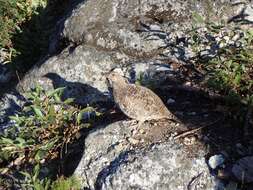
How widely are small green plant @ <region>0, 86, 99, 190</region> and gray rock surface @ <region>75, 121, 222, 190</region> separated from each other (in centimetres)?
48

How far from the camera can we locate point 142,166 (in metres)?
6.00

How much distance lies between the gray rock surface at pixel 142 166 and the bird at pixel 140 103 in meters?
0.29

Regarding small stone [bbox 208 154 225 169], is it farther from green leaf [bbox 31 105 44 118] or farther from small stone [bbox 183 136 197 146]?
green leaf [bbox 31 105 44 118]

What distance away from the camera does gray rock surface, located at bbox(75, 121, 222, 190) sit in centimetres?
582

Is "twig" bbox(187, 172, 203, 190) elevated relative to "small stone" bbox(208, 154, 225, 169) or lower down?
lower down

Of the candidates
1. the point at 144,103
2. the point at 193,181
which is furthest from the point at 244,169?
the point at 144,103

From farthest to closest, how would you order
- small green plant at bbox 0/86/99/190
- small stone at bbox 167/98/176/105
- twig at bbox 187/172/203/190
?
small stone at bbox 167/98/176/105, small green plant at bbox 0/86/99/190, twig at bbox 187/172/203/190

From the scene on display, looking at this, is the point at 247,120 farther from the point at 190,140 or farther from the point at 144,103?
the point at 144,103

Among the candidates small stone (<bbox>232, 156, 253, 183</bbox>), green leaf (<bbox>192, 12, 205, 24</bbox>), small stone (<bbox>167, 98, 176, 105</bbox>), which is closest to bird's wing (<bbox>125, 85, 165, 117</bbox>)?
small stone (<bbox>167, 98, 176, 105</bbox>)

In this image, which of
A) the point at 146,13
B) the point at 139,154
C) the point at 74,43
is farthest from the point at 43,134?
the point at 146,13

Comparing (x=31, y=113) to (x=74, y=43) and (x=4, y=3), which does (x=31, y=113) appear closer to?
(x=74, y=43)

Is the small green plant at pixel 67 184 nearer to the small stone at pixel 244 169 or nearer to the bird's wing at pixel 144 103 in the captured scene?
the bird's wing at pixel 144 103

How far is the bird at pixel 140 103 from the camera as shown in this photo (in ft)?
20.1

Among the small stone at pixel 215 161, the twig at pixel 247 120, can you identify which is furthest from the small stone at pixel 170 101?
the small stone at pixel 215 161
